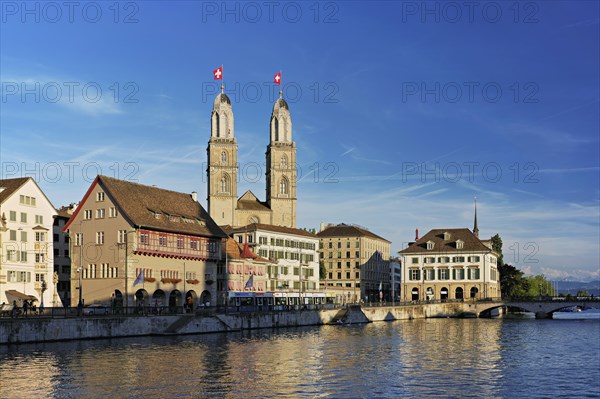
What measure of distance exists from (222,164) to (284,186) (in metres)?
14.8

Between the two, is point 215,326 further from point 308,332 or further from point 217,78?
point 217,78

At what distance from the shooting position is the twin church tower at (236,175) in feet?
529

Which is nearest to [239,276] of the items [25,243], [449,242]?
[25,243]

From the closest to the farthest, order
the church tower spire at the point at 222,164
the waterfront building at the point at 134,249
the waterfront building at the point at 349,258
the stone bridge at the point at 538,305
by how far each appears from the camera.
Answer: the waterfront building at the point at 134,249 → the stone bridge at the point at 538,305 → the church tower spire at the point at 222,164 → the waterfront building at the point at 349,258

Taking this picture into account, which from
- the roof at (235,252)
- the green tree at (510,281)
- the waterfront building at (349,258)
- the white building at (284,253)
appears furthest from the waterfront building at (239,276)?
the green tree at (510,281)

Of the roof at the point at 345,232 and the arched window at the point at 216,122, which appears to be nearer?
the arched window at the point at 216,122

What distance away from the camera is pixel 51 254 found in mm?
89188

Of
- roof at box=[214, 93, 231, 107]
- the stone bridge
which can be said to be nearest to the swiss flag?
roof at box=[214, 93, 231, 107]

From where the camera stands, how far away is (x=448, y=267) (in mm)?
146875

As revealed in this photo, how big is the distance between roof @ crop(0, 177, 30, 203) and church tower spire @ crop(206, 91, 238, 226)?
7330 cm

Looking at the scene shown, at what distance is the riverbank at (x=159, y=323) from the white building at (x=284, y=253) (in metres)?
15.8

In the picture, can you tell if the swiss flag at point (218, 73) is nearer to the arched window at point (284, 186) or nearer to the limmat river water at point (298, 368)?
the arched window at point (284, 186)

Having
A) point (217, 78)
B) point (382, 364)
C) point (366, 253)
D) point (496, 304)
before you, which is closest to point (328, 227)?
point (366, 253)

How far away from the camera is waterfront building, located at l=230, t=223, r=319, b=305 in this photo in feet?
400
